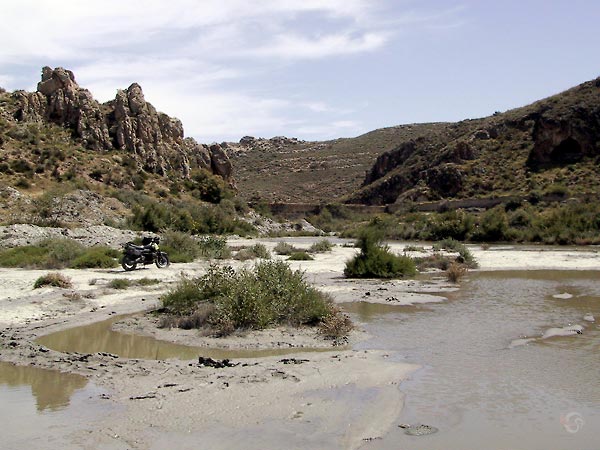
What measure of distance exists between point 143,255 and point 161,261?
1.03m

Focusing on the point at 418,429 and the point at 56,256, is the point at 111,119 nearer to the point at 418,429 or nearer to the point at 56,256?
the point at 56,256

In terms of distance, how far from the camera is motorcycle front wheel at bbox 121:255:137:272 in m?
21.7

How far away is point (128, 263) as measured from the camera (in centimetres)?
2173

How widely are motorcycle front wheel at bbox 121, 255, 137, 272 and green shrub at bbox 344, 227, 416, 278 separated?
25.4ft

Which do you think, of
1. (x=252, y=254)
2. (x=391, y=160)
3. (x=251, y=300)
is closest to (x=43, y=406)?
(x=251, y=300)

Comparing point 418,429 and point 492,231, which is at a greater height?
point 418,429

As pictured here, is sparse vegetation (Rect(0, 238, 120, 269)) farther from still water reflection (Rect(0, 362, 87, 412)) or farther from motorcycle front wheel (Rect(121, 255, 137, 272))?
still water reflection (Rect(0, 362, 87, 412))

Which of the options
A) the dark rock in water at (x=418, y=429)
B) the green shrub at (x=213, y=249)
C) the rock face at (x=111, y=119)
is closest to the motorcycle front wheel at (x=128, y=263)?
the green shrub at (x=213, y=249)

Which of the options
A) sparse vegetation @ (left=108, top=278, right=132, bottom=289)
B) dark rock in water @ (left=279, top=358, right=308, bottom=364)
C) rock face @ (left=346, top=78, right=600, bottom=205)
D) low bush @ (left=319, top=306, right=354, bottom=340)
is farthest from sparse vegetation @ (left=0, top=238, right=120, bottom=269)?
rock face @ (left=346, top=78, right=600, bottom=205)

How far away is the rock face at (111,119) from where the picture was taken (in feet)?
182

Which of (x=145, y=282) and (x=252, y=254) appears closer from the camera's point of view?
(x=145, y=282)

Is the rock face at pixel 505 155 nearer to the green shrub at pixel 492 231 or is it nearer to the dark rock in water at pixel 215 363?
the green shrub at pixel 492 231

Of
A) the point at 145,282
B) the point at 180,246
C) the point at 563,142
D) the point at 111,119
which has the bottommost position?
the point at 145,282

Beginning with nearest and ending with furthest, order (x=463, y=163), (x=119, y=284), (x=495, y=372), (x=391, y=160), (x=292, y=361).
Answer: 1. (x=495, y=372)
2. (x=292, y=361)
3. (x=119, y=284)
4. (x=463, y=163)
5. (x=391, y=160)
